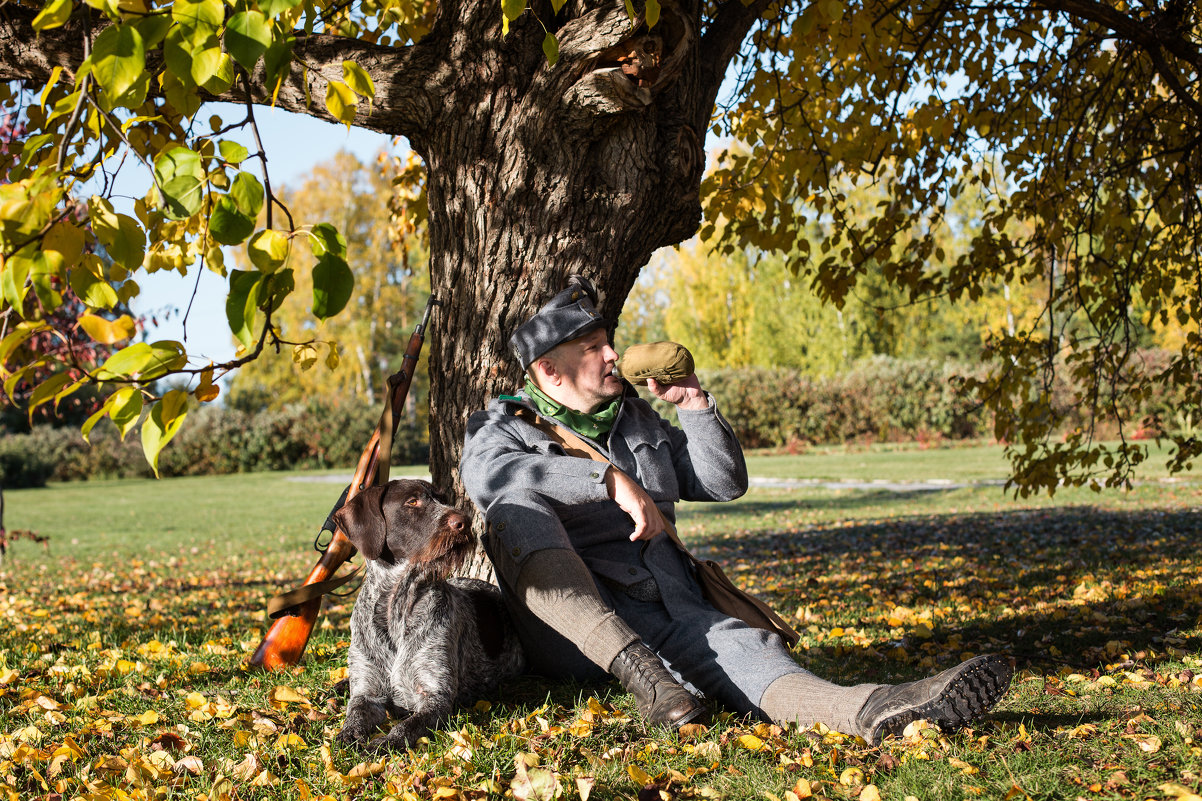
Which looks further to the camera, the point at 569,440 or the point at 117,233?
the point at 569,440

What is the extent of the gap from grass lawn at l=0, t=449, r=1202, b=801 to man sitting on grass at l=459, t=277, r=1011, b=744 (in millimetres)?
128

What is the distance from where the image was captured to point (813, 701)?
2.82 metres

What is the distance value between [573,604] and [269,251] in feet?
5.23

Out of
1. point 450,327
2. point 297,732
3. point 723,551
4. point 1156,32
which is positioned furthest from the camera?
point 723,551

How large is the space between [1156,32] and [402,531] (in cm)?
521

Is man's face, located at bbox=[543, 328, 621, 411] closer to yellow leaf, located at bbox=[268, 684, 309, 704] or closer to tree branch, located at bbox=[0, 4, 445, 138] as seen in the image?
tree branch, located at bbox=[0, 4, 445, 138]

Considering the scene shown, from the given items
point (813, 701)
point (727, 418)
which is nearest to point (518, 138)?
point (813, 701)

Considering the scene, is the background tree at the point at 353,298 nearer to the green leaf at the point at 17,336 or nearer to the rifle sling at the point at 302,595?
the rifle sling at the point at 302,595

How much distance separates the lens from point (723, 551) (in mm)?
9016

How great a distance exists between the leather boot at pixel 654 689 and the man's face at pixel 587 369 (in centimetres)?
101

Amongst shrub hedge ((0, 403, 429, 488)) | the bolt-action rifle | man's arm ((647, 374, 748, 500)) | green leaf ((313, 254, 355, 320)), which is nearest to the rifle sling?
the bolt-action rifle

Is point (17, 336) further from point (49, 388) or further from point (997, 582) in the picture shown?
point (997, 582)

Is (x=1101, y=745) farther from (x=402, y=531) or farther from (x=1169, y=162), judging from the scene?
(x=1169, y=162)

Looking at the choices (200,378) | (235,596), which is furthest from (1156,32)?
(235,596)
